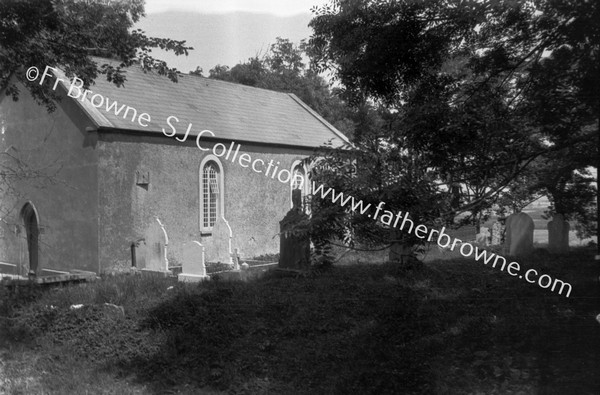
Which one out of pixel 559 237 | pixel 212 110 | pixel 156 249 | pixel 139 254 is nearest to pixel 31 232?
pixel 139 254

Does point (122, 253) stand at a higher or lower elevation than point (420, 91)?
lower

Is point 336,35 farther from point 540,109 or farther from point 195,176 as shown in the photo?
point 195,176

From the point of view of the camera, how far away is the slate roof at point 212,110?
1916cm

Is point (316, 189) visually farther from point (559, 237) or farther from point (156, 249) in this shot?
point (156, 249)

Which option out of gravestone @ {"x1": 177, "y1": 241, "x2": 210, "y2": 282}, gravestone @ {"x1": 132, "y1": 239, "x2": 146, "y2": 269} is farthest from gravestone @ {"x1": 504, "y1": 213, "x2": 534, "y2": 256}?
gravestone @ {"x1": 132, "y1": 239, "x2": 146, "y2": 269}

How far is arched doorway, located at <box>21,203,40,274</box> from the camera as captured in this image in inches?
786

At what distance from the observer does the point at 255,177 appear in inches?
903

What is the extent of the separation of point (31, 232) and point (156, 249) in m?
6.33

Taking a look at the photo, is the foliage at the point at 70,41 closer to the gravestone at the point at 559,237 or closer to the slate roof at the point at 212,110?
the slate roof at the point at 212,110

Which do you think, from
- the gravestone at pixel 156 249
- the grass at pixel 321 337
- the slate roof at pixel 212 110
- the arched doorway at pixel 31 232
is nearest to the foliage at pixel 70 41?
the grass at pixel 321 337

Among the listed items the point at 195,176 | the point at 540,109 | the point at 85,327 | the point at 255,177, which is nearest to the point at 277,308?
the point at 85,327

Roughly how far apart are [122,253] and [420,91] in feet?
42.5

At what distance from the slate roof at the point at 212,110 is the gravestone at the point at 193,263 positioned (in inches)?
220

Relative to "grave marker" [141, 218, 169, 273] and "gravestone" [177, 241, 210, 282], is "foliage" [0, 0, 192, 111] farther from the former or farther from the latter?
"grave marker" [141, 218, 169, 273]
